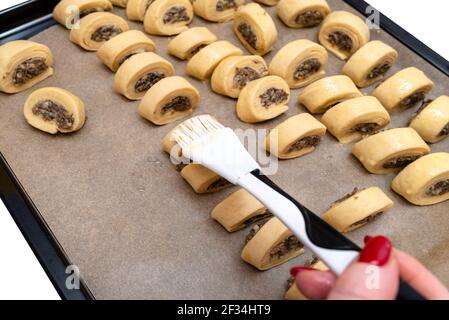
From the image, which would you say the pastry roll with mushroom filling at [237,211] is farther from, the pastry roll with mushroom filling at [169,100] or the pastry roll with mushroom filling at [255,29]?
the pastry roll with mushroom filling at [255,29]

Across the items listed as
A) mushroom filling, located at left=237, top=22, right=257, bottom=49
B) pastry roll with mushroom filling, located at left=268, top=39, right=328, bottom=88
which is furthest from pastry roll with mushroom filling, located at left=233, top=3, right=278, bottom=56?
pastry roll with mushroom filling, located at left=268, top=39, right=328, bottom=88

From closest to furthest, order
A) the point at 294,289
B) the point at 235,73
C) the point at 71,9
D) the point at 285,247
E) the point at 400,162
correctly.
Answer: the point at 294,289, the point at 285,247, the point at 400,162, the point at 235,73, the point at 71,9

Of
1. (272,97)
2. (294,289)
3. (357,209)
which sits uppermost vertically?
(272,97)

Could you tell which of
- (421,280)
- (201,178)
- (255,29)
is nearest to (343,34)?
(255,29)

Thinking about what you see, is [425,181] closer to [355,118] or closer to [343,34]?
[355,118]

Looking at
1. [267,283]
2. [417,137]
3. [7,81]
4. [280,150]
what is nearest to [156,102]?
[280,150]

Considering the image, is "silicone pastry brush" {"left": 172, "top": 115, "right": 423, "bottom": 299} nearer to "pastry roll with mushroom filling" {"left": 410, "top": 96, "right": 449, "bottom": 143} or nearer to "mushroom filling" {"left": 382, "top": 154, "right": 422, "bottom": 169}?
"mushroom filling" {"left": 382, "top": 154, "right": 422, "bottom": 169}

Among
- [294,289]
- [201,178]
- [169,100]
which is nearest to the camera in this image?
[294,289]
